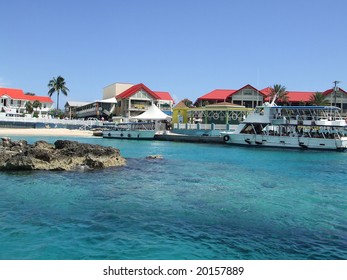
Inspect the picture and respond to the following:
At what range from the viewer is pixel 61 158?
21.3 metres

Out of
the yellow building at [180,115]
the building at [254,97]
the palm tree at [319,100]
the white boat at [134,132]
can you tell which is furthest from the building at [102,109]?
the palm tree at [319,100]

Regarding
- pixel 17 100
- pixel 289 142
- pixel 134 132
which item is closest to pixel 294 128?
pixel 289 142

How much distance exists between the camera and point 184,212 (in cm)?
1248

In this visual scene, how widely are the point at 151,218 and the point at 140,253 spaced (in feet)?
9.71

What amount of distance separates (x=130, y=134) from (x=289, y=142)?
24569 mm

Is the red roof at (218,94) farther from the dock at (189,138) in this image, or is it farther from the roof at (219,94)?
the dock at (189,138)

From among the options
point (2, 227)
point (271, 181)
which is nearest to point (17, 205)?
point (2, 227)

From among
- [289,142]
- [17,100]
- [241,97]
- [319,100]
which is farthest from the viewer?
[17,100]

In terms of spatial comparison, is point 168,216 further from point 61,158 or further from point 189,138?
point 189,138

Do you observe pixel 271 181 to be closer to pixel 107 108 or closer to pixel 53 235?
pixel 53 235

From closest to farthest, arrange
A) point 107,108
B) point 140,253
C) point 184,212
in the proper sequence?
1. point 140,253
2. point 184,212
3. point 107,108

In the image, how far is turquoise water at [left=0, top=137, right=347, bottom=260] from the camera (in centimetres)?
901

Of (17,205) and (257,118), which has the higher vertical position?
(257,118)
